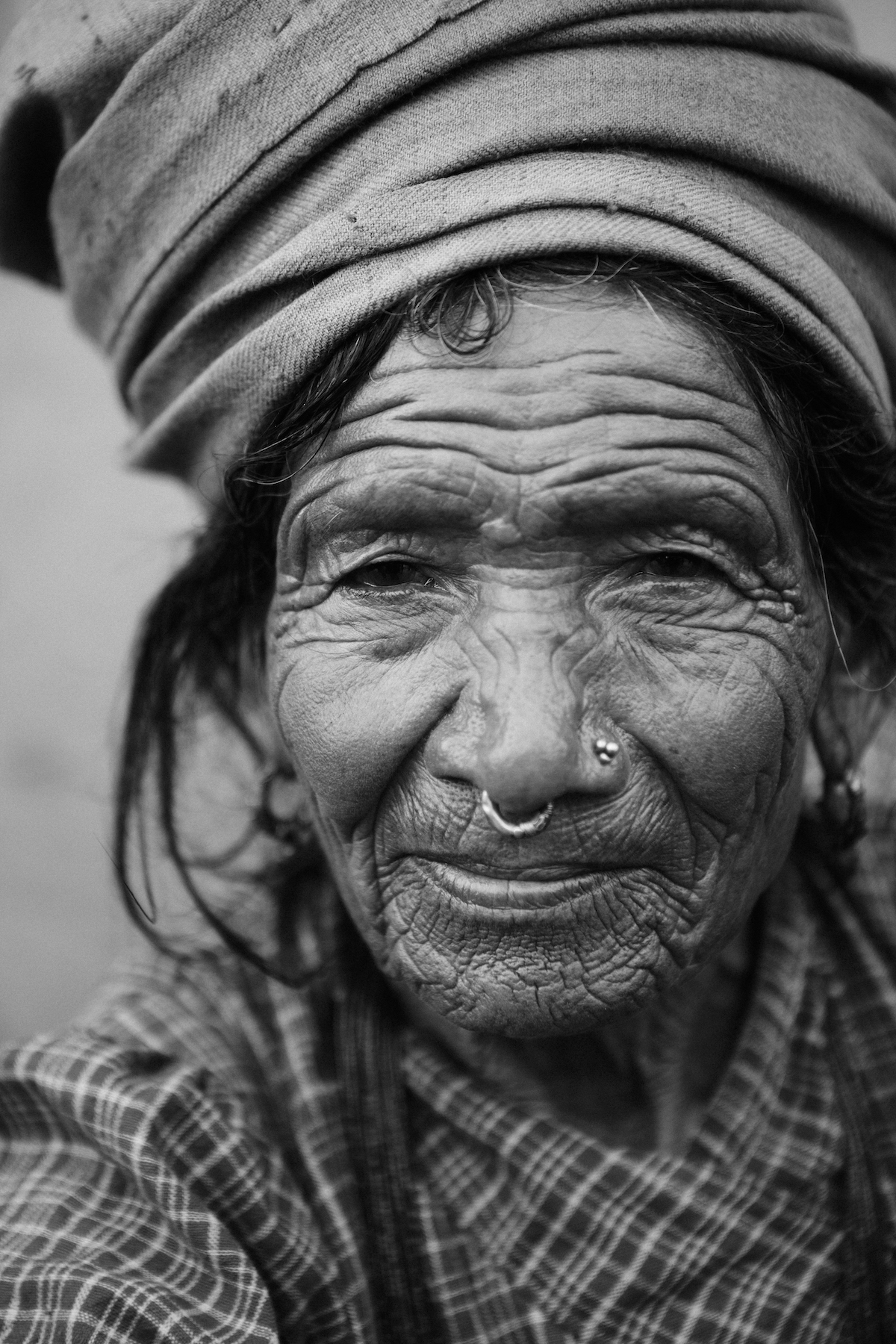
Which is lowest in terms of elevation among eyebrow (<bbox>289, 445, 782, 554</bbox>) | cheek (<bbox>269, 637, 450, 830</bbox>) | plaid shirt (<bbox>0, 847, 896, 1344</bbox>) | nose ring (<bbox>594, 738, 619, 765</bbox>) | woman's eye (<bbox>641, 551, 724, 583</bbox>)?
plaid shirt (<bbox>0, 847, 896, 1344</bbox>)

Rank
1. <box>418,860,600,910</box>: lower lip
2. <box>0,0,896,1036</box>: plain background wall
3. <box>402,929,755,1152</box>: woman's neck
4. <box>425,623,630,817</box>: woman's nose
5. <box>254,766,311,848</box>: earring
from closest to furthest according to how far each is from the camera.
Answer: <box>425,623,630,817</box>: woman's nose → <box>418,860,600,910</box>: lower lip → <box>402,929,755,1152</box>: woman's neck → <box>254,766,311,848</box>: earring → <box>0,0,896,1036</box>: plain background wall

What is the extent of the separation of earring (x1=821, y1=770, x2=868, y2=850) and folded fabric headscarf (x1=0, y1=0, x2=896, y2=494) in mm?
642

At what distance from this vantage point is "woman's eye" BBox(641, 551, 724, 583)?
1538 millimetres

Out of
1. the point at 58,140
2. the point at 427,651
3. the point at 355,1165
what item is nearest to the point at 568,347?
the point at 427,651

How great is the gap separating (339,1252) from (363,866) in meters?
0.59

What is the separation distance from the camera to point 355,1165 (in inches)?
73.0

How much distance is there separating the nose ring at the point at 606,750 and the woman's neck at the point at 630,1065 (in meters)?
0.63

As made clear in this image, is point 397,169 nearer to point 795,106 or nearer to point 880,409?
point 795,106

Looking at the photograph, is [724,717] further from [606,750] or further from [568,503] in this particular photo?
[568,503]

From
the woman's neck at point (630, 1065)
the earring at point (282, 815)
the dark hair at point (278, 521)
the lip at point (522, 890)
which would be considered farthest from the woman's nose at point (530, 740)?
the earring at point (282, 815)

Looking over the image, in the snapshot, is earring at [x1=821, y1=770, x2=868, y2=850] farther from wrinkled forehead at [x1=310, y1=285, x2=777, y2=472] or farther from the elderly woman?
wrinkled forehead at [x1=310, y1=285, x2=777, y2=472]

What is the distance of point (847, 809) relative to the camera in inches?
83.4

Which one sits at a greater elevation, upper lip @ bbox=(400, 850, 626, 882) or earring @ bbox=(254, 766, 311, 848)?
earring @ bbox=(254, 766, 311, 848)

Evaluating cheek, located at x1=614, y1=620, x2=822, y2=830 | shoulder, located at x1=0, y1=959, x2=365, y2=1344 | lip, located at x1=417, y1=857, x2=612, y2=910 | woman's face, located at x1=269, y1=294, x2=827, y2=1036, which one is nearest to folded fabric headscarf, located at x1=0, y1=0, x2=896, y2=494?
woman's face, located at x1=269, y1=294, x2=827, y2=1036
